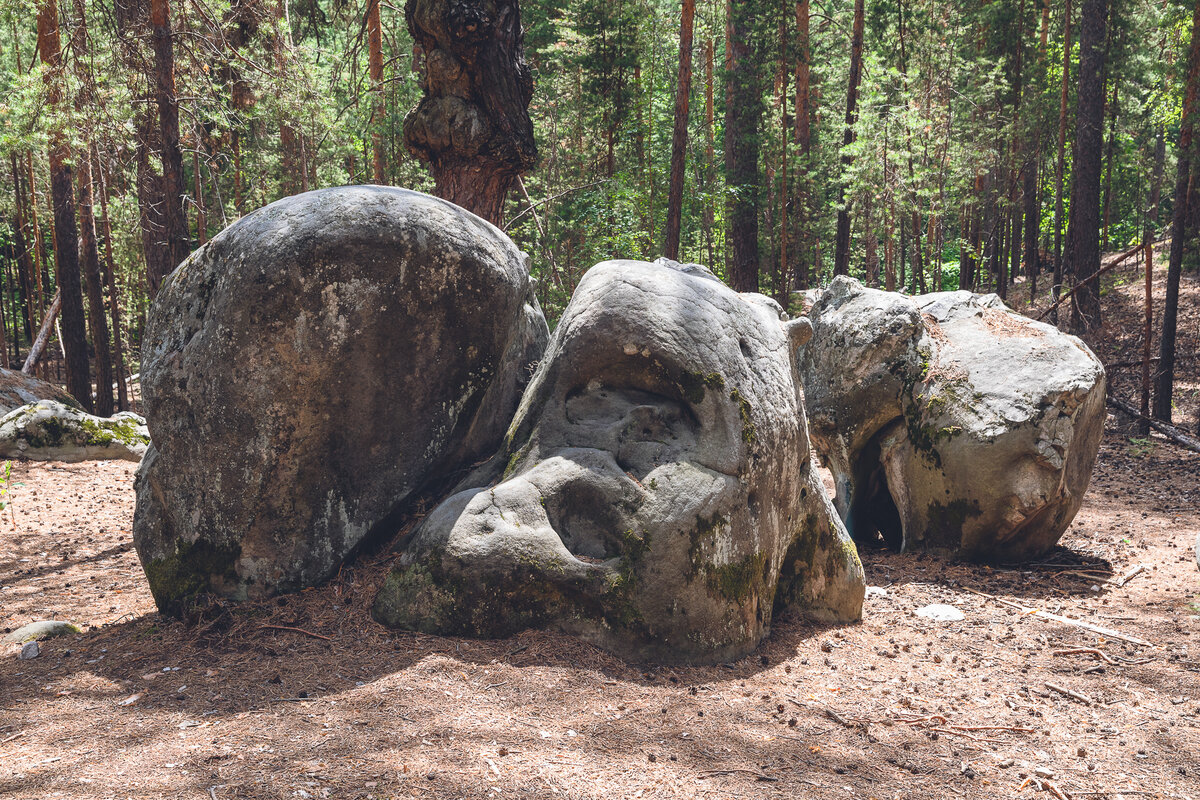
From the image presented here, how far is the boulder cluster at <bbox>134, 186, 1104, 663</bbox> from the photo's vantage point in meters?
4.05

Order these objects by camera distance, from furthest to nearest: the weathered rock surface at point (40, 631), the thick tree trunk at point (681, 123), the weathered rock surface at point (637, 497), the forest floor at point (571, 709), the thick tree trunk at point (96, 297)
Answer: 1. the thick tree trunk at point (96, 297)
2. the thick tree trunk at point (681, 123)
3. the weathered rock surface at point (40, 631)
4. the weathered rock surface at point (637, 497)
5. the forest floor at point (571, 709)

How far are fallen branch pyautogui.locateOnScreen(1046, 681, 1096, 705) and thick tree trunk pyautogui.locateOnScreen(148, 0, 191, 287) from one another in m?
8.26

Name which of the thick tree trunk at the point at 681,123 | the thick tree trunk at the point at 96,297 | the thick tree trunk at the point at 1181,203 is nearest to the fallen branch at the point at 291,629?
the thick tree trunk at the point at 681,123

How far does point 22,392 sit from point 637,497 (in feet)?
42.5

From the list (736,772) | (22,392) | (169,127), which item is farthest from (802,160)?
(736,772)

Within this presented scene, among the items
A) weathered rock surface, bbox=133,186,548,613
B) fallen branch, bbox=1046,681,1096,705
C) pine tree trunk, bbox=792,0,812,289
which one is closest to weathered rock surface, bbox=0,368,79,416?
weathered rock surface, bbox=133,186,548,613

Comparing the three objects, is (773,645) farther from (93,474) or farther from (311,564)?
(93,474)

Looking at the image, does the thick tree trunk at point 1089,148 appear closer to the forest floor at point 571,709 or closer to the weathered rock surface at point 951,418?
the weathered rock surface at point 951,418

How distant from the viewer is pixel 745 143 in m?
17.5

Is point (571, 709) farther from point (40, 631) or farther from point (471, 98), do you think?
point (471, 98)

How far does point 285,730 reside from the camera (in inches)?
121

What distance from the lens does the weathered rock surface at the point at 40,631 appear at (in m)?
4.42

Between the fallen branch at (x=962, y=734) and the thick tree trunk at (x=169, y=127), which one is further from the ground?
the thick tree trunk at (x=169, y=127)

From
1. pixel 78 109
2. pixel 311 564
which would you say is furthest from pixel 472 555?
pixel 78 109
